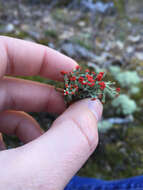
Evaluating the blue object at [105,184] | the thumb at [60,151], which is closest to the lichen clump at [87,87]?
the thumb at [60,151]

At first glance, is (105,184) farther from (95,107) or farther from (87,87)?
(87,87)

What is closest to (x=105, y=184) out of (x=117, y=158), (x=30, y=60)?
(x=117, y=158)

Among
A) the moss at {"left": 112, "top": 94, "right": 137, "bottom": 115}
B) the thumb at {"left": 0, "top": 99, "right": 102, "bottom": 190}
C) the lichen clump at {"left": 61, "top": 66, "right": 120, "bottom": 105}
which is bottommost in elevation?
the moss at {"left": 112, "top": 94, "right": 137, "bottom": 115}

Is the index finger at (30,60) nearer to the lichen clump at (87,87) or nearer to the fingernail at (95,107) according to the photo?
the lichen clump at (87,87)

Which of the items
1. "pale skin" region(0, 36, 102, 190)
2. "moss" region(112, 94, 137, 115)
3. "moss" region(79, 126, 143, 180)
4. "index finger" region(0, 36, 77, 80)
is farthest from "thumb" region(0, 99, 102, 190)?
"moss" region(112, 94, 137, 115)

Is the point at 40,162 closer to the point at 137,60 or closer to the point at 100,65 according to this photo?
the point at 100,65

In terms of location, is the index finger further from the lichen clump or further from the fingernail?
the fingernail

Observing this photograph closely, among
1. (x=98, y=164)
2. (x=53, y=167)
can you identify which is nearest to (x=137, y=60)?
(x=98, y=164)
